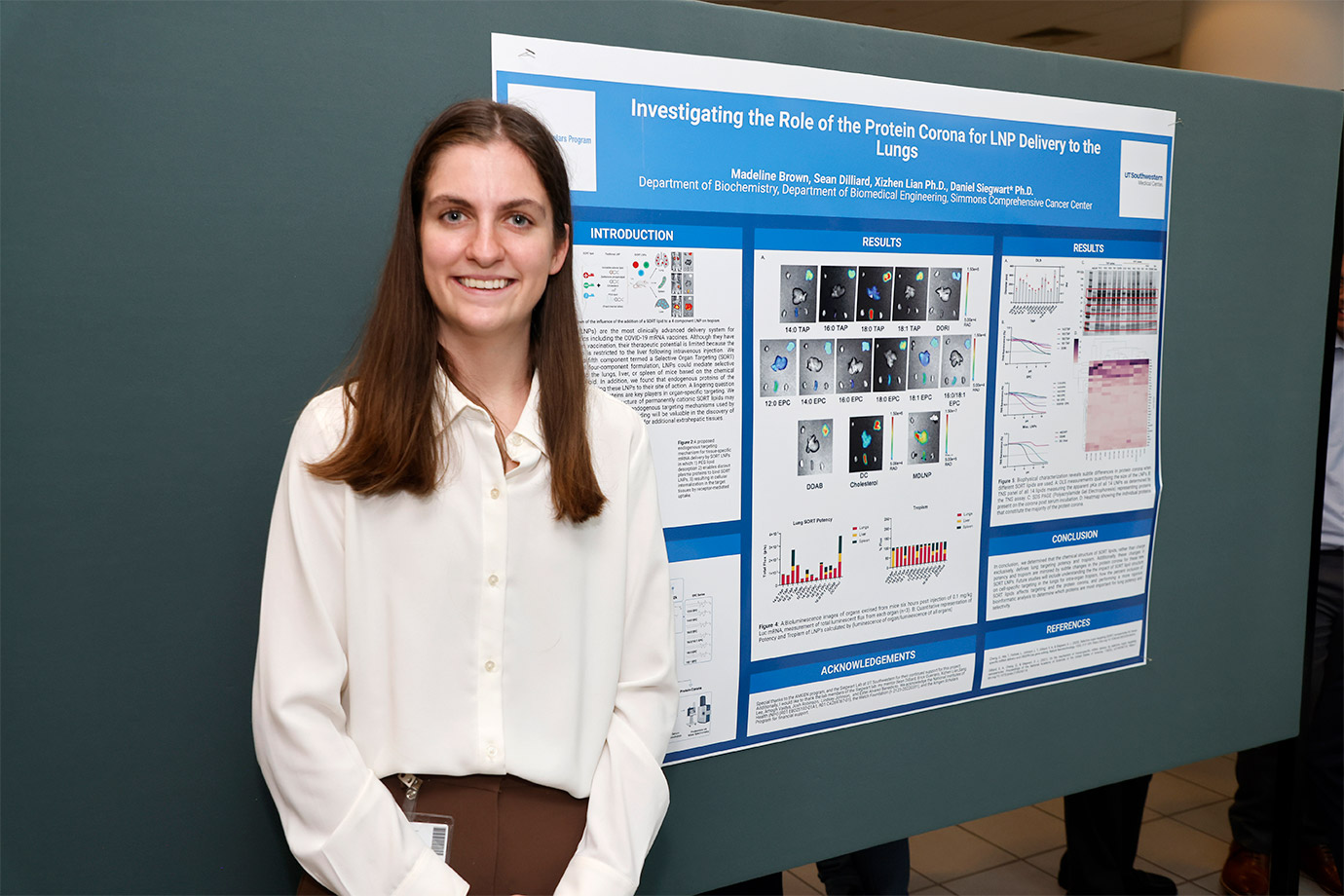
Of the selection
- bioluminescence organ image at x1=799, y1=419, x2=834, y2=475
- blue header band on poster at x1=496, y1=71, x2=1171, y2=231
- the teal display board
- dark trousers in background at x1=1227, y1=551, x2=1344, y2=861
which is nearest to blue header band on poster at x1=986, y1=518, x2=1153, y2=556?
bioluminescence organ image at x1=799, y1=419, x2=834, y2=475

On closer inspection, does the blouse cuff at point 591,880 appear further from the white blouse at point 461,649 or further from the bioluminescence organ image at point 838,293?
the bioluminescence organ image at point 838,293

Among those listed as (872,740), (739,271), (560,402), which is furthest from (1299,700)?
(560,402)

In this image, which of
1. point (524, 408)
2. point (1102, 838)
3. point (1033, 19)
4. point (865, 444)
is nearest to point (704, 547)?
point (865, 444)

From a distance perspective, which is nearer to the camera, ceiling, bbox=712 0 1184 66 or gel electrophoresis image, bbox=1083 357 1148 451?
gel electrophoresis image, bbox=1083 357 1148 451

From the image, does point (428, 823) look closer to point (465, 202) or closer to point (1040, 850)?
point (465, 202)

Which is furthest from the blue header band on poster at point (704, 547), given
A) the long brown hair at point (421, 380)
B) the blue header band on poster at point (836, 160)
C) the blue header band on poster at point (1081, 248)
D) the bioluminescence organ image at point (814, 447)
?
the blue header band on poster at point (1081, 248)

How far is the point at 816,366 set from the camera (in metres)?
2.06

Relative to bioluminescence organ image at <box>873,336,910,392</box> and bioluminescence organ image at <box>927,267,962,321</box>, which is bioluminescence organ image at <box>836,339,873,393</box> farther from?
bioluminescence organ image at <box>927,267,962,321</box>

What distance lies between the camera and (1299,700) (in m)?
2.85

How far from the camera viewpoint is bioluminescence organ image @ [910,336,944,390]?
2.17 metres

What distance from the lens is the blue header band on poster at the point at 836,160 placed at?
185 cm

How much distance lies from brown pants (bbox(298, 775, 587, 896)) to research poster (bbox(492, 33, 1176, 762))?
530 mm

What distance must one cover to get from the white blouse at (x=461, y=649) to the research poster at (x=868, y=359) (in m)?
0.44

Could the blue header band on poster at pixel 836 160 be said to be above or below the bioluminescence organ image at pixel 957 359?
above
